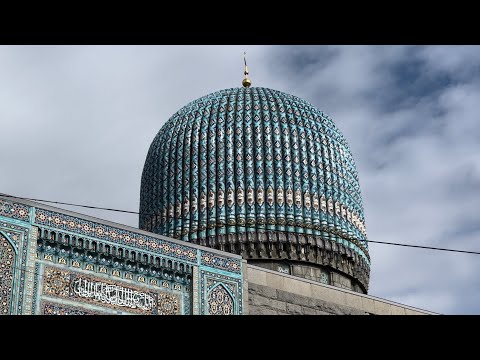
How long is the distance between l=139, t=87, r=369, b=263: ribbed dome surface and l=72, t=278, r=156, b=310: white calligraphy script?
3974 mm

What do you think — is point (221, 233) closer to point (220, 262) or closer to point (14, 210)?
point (220, 262)

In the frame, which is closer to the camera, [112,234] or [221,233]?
[112,234]

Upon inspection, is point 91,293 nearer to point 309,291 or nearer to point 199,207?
point 309,291

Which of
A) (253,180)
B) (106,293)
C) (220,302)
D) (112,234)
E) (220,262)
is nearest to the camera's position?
(106,293)

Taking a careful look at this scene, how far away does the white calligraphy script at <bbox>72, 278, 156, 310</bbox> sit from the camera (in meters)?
9.79

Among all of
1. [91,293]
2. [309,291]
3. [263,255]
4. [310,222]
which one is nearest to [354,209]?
[310,222]

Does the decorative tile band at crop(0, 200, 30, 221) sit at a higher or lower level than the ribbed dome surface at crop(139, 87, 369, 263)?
lower

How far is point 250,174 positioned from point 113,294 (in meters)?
5.09

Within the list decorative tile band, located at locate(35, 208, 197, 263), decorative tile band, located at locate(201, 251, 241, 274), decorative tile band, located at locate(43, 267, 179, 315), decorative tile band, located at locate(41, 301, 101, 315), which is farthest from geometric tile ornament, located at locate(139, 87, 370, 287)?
decorative tile band, located at locate(41, 301, 101, 315)

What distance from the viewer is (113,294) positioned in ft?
33.1

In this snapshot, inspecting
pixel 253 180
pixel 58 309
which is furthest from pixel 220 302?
pixel 253 180

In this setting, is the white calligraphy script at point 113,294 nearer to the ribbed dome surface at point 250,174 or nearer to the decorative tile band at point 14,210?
Result: the decorative tile band at point 14,210

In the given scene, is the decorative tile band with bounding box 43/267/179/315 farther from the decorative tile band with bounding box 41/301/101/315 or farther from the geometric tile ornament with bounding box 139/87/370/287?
the geometric tile ornament with bounding box 139/87/370/287
